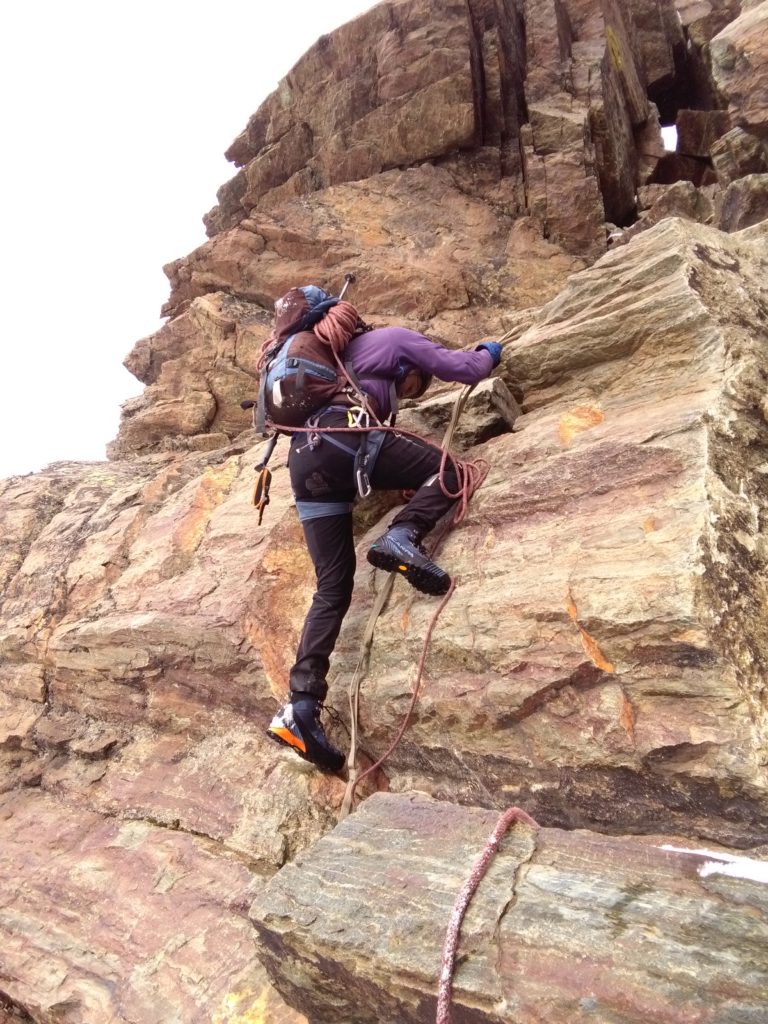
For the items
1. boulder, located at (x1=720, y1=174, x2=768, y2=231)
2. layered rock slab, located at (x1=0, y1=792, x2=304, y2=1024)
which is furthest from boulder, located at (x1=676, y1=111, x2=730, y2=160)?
layered rock slab, located at (x1=0, y1=792, x2=304, y2=1024)

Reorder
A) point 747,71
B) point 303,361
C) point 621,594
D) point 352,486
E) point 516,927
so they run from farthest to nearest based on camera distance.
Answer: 1. point 747,71
2. point 352,486
3. point 303,361
4. point 621,594
5. point 516,927

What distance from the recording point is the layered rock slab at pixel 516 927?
2723mm

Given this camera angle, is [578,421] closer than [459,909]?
No

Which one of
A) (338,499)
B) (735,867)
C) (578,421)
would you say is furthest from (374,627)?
(735,867)

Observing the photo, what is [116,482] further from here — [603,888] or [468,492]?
[603,888]

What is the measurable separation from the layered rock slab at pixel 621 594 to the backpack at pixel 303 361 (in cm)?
169

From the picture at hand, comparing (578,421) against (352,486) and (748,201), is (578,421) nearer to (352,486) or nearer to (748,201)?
(352,486)

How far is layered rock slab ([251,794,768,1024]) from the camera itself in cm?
272

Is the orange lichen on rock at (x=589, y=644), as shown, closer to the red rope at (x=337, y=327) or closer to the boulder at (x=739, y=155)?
the red rope at (x=337, y=327)

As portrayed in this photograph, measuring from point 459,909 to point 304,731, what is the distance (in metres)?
2.33

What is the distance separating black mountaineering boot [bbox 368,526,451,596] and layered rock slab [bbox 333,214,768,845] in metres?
0.22

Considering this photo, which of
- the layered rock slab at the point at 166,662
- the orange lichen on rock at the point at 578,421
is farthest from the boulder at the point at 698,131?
the layered rock slab at the point at 166,662

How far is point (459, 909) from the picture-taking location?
3.28m

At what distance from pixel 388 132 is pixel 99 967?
15.3 m
